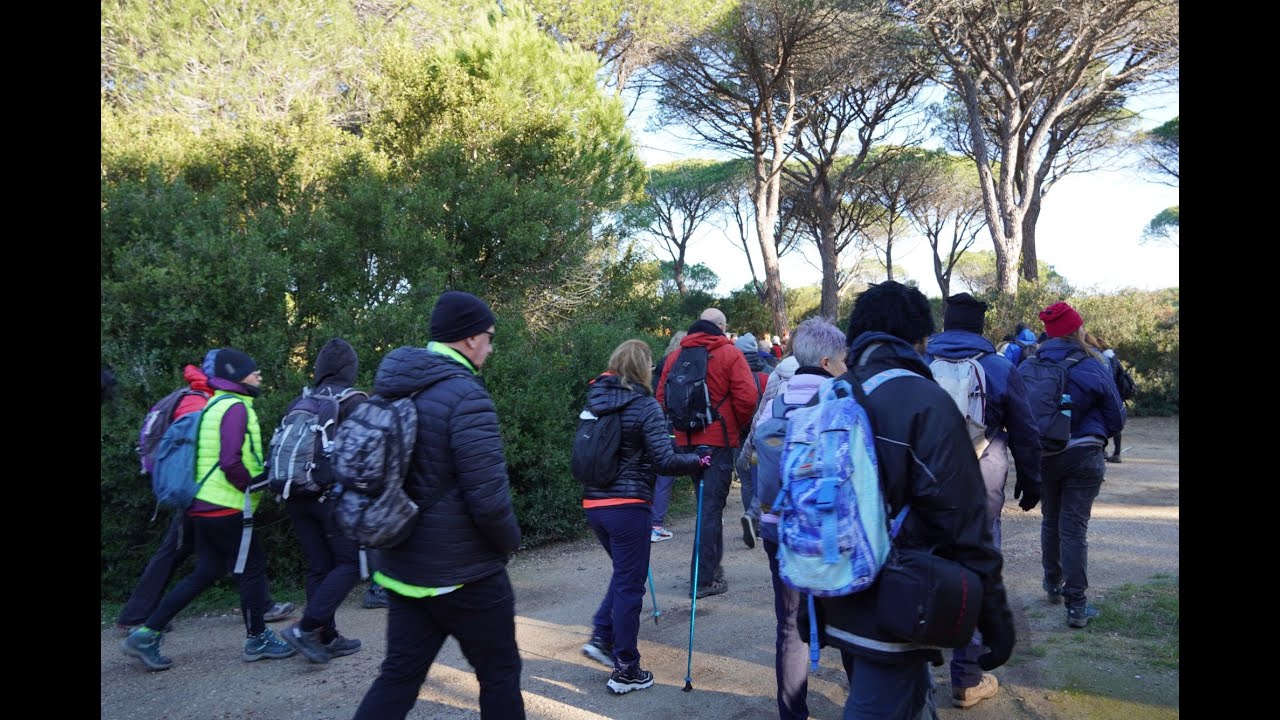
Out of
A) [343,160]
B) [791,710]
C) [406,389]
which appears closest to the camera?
[406,389]

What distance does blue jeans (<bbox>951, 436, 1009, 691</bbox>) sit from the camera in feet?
12.0

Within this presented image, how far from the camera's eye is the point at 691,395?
18.0ft

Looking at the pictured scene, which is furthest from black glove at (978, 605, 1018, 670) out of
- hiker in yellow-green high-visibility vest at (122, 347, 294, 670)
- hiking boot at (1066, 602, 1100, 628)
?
hiker in yellow-green high-visibility vest at (122, 347, 294, 670)

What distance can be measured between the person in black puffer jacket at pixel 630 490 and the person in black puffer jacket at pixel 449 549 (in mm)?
1252

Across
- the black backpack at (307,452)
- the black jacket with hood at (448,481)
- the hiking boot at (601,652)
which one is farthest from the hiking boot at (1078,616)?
the black backpack at (307,452)

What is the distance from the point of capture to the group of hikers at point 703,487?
7.46 feet

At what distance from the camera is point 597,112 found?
11914 millimetres

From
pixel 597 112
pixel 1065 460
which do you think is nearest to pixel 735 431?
pixel 1065 460

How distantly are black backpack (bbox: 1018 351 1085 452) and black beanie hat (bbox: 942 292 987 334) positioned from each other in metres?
0.76

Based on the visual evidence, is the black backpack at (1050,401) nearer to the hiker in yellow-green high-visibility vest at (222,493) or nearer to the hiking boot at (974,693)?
the hiking boot at (974,693)

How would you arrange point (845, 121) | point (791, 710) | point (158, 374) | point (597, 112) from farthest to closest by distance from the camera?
point (845, 121)
point (597, 112)
point (158, 374)
point (791, 710)

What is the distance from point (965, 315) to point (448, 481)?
8.59 ft

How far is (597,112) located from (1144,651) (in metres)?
9.80
